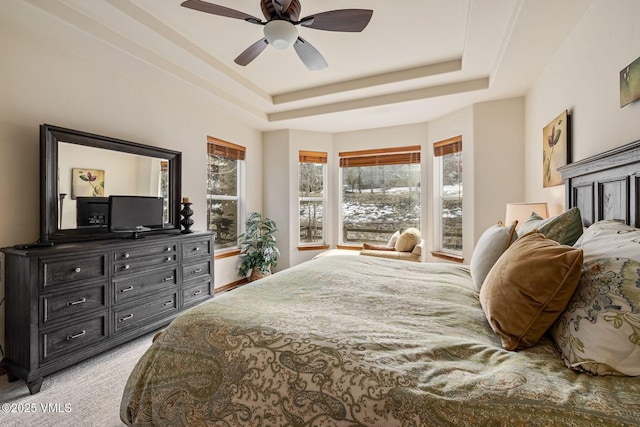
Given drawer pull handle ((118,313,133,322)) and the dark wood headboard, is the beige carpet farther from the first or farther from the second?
the dark wood headboard

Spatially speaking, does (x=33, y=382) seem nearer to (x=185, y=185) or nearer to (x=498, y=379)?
(x=185, y=185)

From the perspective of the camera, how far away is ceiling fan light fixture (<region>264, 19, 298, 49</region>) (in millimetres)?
1981

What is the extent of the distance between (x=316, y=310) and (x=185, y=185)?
295 centimetres

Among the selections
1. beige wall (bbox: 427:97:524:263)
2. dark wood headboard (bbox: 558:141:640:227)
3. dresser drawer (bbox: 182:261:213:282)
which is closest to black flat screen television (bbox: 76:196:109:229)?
dresser drawer (bbox: 182:261:213:282)

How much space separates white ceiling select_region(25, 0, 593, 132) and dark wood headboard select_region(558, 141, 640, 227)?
3.87 ft

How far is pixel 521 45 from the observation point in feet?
7.96

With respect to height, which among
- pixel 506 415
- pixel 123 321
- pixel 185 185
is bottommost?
pixel 123 321

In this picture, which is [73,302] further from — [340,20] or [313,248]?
[313,248]

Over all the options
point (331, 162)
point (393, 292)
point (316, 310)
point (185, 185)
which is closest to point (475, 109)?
point (331, 162)

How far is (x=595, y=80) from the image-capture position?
188cm

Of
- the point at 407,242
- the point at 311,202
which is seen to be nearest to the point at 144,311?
the point at 407,242

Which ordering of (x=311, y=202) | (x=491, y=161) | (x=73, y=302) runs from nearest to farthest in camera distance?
(x=73, y=302) < (x=491, y=161) < (x=311, y=202)

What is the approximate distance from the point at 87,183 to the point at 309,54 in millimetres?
2206

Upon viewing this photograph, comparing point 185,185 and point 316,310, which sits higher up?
point 185,185
